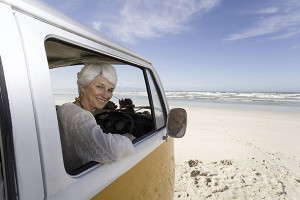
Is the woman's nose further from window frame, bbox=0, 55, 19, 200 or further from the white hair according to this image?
window frame, bbox=0, 55, 19, 200

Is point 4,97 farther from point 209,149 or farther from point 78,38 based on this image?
point 209,149

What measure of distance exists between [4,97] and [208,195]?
132 inches

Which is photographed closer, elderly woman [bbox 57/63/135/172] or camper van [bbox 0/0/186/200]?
camper van [bbox 0/0/186/200]

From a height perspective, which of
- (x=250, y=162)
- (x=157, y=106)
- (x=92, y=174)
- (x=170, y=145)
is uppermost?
(x=157, y=106)

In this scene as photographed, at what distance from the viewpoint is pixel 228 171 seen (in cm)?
410

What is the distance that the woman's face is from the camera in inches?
63.1

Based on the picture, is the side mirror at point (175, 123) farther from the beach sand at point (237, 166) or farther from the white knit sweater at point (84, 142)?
the beach sand at point (237, 166)

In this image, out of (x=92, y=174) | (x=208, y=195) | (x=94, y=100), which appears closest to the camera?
(x=92, y=174)

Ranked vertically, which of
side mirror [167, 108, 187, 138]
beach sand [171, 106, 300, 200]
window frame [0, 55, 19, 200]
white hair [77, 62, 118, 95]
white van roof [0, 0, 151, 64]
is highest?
white van roof [0, 0, 151, 64]

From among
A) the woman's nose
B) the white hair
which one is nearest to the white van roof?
the white hair

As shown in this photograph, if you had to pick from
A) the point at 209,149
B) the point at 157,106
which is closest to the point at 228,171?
the point at 209,149

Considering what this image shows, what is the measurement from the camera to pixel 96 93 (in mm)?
1611

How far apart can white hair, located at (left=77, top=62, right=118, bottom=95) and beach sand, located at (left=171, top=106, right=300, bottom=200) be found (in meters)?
2.50

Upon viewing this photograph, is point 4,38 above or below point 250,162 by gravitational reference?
above
